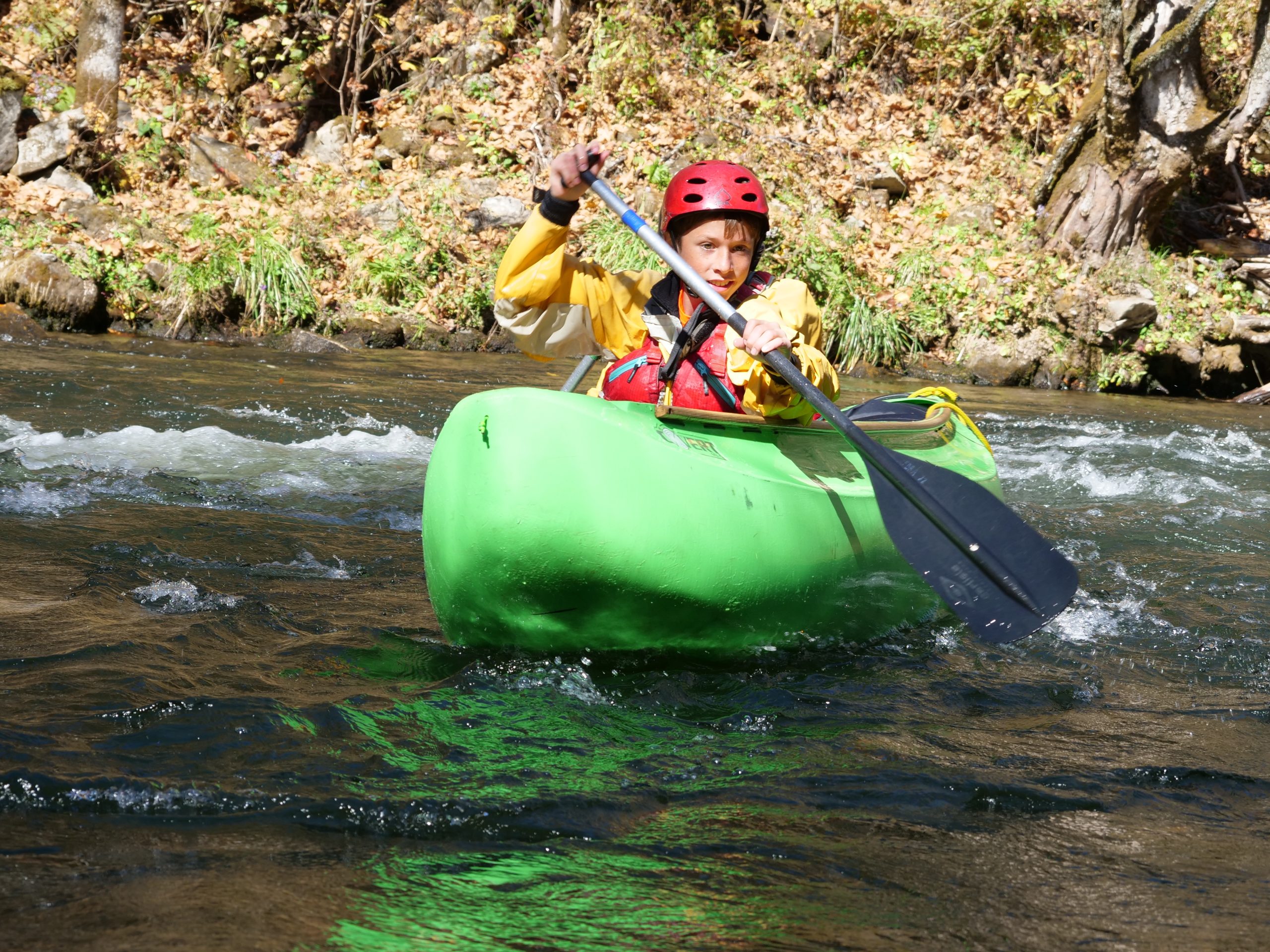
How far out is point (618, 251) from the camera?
385 inches

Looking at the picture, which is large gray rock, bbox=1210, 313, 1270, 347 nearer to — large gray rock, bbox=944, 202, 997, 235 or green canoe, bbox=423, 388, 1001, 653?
large gray rock, bbox=944, 202, 997, 235

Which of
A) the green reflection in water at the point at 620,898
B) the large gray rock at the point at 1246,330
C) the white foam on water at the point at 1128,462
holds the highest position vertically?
the large gray rock at the point at 1246,330

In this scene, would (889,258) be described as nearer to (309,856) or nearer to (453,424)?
(453,424)

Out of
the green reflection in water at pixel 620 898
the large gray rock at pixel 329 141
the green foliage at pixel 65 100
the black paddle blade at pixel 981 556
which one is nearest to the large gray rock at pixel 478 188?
the large gray rock at pixel 329 141

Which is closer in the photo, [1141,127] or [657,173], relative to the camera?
[1141,127]

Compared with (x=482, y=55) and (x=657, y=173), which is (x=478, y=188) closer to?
(x=657, y=173)

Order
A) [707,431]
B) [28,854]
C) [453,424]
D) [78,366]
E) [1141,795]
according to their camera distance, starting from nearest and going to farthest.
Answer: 1. [28,854]
2. [1141,795]
3. [453,424]
4. [707,431]
5. [78,366]

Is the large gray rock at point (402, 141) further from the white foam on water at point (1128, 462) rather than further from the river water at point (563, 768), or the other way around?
the river water at point (563, 768)

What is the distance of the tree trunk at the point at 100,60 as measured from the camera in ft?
35.3

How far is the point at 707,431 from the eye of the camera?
9.87 ft

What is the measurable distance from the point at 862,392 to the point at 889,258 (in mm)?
2556

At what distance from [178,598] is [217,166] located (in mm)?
8817

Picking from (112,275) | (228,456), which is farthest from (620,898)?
(112,275)

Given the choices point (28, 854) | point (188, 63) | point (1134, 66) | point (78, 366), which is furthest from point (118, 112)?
point (28, 854)
